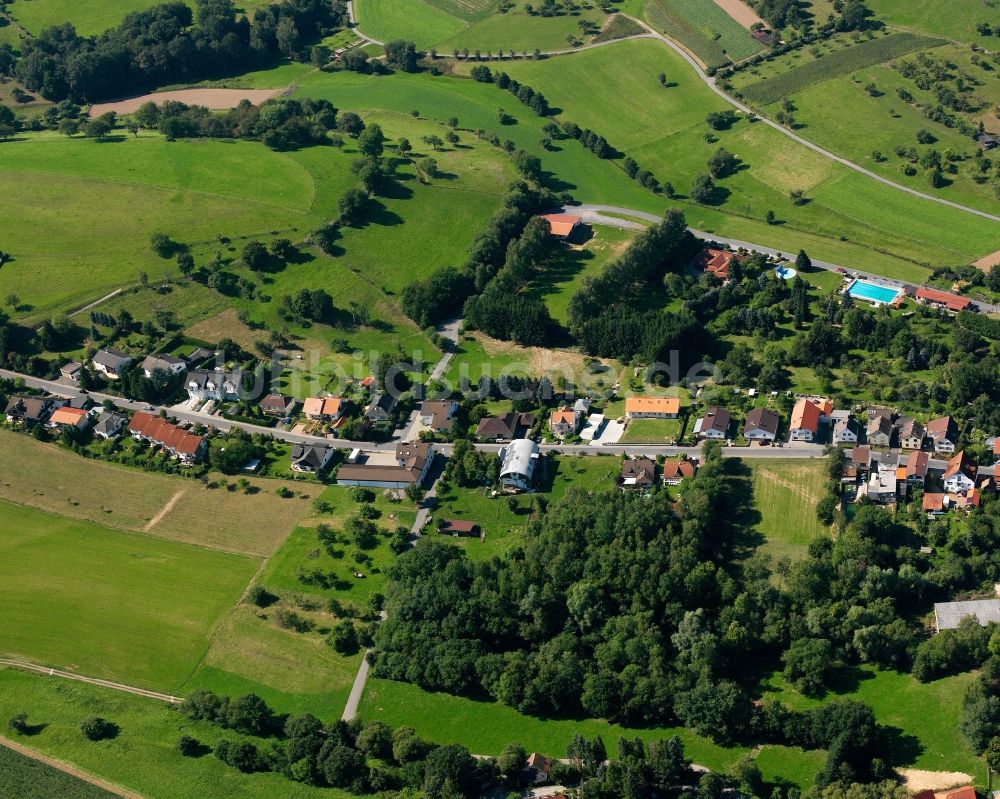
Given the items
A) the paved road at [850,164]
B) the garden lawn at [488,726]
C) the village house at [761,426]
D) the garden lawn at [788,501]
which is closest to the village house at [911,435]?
the garden lawn at [788,501]

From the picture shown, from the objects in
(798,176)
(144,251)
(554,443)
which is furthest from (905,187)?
(144,251)

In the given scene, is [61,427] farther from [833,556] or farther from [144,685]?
[833,556]

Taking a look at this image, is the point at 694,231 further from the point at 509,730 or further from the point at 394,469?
the point at 509,730

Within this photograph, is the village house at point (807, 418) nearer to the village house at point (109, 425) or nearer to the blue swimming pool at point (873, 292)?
the blue swimming pool at point (873, 292)

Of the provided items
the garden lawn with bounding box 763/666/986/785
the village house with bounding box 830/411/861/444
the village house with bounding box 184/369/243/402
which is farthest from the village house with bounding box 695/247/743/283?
the garden lawn with bounding box 763/666/986/785

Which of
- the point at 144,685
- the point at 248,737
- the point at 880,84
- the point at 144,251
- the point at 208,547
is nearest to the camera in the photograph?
the point at 248,737

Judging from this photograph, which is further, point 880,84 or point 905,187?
point 880,84

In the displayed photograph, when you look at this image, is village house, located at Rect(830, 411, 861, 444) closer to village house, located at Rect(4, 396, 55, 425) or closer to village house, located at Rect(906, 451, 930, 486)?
village house, located at Rect(906, 451, 930, 486)
